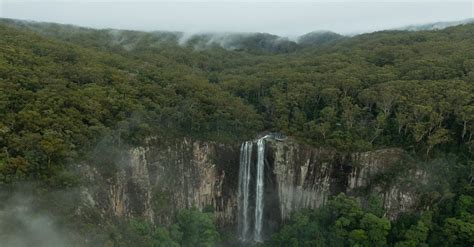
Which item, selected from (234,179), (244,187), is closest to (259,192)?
(244,187)

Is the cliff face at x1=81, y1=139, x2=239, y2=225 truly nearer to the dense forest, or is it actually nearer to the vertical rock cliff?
the vertical rock cliff

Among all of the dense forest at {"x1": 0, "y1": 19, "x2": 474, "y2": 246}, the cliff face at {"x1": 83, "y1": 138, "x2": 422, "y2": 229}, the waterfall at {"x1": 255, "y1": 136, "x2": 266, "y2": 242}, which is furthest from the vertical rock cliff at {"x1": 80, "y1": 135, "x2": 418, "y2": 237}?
the dense forest at {"x1": 0, "y1": 19, "x2": 474, "y2": 246}

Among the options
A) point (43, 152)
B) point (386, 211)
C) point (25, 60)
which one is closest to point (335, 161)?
point (386, 211)

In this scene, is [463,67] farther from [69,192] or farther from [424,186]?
[69,192]

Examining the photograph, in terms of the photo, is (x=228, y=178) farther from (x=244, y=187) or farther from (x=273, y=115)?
(x=273, y=115)

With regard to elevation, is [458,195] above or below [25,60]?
below
